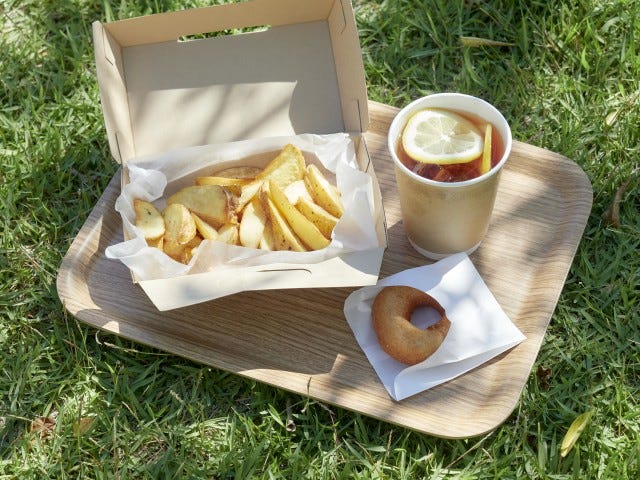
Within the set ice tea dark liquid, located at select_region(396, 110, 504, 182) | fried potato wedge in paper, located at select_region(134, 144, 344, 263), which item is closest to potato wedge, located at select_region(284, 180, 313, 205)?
fried potato wedge in paper, located at select_region(134, 144, 344, 263)

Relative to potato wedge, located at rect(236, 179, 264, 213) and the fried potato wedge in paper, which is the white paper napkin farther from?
potato wedge, located at rect(236, 179, 264, 213)

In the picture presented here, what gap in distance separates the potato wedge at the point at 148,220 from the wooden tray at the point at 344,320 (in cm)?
18

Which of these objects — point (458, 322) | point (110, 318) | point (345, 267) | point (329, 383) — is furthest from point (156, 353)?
point (458, 322)

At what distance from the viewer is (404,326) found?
1698 millimetres

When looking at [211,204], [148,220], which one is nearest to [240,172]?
[211,204]

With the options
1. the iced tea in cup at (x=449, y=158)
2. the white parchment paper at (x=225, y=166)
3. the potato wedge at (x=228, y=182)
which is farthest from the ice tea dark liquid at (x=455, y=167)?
the potato wedge at (x=228, y=182)

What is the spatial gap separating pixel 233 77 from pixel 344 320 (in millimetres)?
654

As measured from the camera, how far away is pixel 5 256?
213cm

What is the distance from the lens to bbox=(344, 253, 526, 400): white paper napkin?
1714mm

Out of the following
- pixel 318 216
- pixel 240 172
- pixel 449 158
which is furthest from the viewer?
pixel 240 172

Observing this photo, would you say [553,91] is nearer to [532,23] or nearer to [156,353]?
[532,23]

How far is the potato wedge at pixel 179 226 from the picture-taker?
1.74 meters

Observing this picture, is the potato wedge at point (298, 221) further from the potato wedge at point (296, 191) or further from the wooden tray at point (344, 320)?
the wooden tray at point (344, 320)

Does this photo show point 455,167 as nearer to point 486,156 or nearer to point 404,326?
point 486,156
